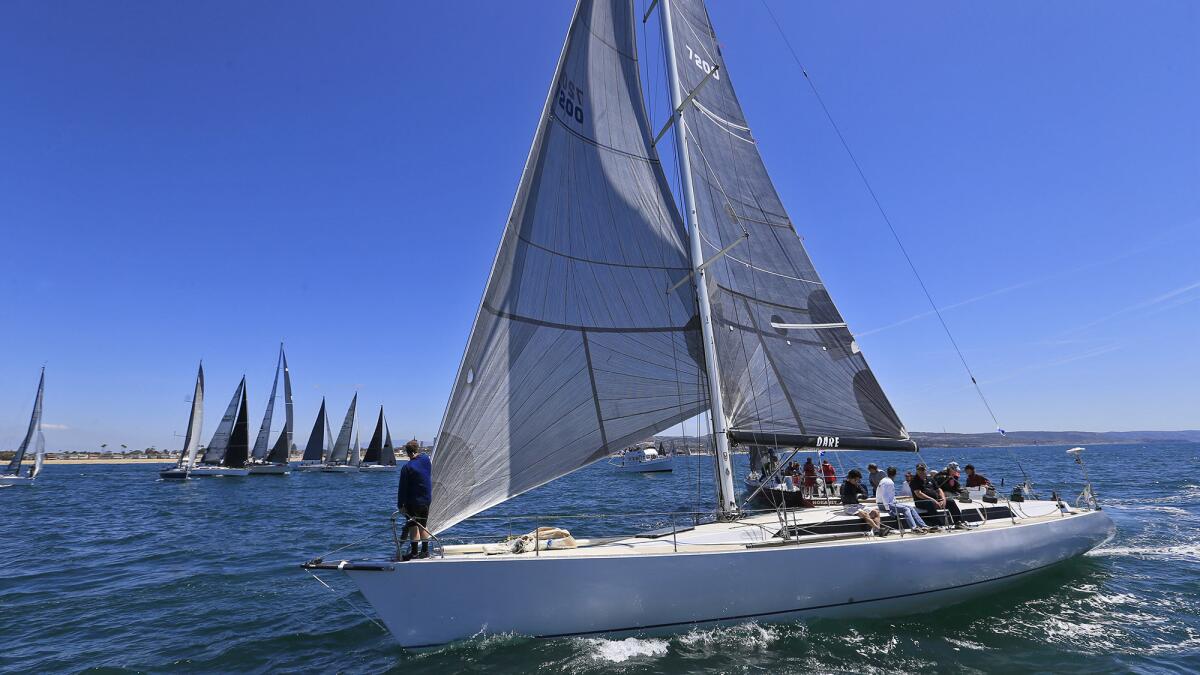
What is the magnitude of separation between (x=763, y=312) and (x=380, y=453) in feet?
192

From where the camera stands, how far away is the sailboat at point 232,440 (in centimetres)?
4809

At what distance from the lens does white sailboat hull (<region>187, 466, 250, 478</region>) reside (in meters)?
45.3

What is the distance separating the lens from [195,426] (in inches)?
1838

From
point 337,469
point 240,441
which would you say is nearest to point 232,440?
point 240,441

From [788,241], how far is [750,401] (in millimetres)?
3817

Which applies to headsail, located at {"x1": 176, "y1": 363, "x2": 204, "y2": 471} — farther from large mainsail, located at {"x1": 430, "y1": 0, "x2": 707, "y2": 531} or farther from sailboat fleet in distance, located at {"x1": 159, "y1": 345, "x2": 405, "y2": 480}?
large mainsail, located at {"x1": 430, "y1": 0, "x2": 707, "y2": 531}

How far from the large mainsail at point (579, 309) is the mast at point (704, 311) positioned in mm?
358

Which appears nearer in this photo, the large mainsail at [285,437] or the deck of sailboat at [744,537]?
the deck of sailboat at [744,537]

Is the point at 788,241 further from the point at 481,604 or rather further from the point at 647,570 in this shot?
the point at 481,604

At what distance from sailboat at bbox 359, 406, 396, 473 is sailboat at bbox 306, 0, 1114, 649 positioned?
5549 cm

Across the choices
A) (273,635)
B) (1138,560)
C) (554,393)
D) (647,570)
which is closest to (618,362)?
(554,393)

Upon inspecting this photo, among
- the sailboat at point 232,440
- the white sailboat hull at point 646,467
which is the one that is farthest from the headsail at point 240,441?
the white sailboat hull at point 646,467

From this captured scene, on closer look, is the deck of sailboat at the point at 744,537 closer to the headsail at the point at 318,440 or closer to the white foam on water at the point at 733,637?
the white foam on water at the point at 733,637

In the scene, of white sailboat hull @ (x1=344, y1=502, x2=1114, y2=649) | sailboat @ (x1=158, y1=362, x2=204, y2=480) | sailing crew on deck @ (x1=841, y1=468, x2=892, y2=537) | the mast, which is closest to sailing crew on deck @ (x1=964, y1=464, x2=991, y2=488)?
sailing crew on deck @ (x1=841, y1=468, x2=892, y2=537)
